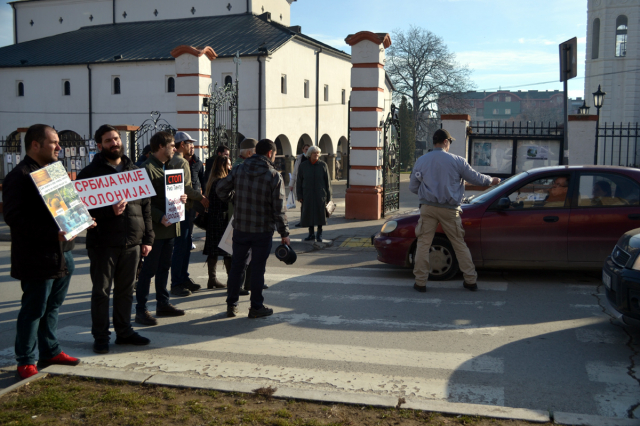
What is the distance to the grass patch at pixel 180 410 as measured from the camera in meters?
3.93

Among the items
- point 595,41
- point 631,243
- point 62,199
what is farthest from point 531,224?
point 595,41

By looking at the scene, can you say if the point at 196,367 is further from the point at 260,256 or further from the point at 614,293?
the point at 614,293

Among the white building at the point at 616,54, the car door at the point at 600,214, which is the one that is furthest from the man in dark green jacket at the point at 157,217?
the white building at the point at 616,54

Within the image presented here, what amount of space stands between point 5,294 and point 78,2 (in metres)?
47.8

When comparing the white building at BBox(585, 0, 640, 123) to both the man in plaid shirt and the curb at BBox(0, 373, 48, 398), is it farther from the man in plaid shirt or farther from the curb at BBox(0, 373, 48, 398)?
the curb at BBox(0, 373, 48, 398)

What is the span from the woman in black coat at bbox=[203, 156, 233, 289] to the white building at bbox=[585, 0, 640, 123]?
152ft

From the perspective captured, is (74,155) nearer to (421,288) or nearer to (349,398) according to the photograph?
(421,288)

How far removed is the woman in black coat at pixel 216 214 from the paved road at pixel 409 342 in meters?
0.52

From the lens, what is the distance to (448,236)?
300 inches

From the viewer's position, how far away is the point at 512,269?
28.3 ft

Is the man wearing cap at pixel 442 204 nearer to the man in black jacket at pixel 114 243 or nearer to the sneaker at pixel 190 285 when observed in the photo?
the sneaker at pixel 190 285

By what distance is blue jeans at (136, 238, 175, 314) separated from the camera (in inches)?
246

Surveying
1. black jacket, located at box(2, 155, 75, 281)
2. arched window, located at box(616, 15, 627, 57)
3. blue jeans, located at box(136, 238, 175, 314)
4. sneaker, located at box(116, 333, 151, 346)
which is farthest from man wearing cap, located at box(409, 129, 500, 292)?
arched window, located at box(616, 15, 627, 57)

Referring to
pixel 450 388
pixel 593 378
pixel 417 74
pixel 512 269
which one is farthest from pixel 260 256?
pixel 417 74
